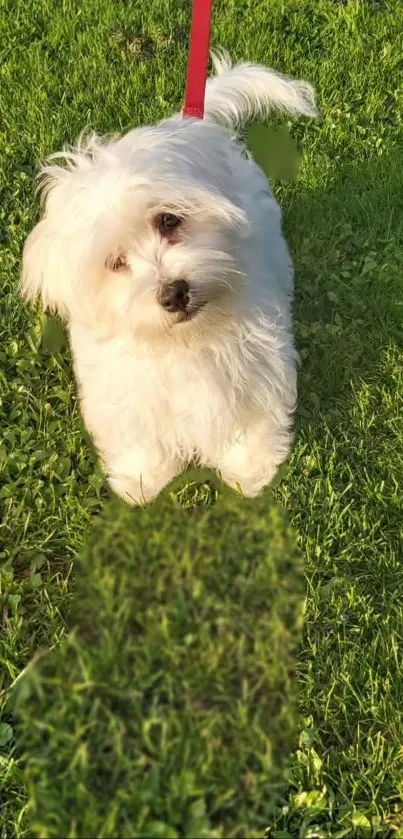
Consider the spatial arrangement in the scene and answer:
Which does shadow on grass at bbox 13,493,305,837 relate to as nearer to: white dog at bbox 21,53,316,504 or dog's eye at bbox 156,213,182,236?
white dog at bbox 21,53,316,504

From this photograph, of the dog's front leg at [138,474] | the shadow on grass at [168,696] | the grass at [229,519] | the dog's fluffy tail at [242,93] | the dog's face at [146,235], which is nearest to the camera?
the shadow on grass at [168,696]

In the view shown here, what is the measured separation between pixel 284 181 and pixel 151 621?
2559 mm

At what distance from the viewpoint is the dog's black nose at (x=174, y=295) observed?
2.03 meters

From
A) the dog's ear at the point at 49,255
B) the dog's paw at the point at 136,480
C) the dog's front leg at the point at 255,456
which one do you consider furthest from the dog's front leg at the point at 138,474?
the dog's ear at the point at 49,255

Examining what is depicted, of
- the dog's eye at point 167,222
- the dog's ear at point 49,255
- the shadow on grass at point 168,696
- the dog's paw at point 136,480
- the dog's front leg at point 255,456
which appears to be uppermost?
the dog's eye at point 167,222

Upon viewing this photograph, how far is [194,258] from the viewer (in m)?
2.05

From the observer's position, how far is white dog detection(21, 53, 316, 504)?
2043 mm

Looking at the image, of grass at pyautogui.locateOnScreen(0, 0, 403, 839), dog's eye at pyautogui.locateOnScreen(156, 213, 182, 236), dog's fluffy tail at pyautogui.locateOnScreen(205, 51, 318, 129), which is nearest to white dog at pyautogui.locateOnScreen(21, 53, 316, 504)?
dog's eye at pyautogui.locateOnScreen(156, 213, 182, 236)

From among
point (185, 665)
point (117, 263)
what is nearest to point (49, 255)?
point (117, 263)

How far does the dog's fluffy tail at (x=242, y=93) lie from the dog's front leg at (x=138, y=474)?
1.38 m

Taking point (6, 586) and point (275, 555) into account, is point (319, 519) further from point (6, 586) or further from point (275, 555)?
point (6, 586)

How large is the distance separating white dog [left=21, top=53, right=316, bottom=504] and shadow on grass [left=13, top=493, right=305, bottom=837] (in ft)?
1.39

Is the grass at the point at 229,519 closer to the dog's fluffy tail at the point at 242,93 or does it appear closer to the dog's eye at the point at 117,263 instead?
the dog's fluffy tail at the point at 242,93

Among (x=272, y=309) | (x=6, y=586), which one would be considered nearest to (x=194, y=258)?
(x=272, y=309)
